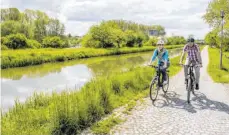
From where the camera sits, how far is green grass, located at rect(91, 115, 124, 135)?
5773mm

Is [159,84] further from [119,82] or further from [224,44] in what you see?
[224,44]

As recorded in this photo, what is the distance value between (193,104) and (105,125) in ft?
11.4

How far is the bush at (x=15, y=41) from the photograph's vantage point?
43700mm

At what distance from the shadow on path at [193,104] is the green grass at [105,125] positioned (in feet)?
6.49

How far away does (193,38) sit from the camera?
8.72m

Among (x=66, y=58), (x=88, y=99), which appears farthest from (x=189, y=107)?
(x=66, y=58)

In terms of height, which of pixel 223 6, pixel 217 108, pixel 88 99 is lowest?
pixel 217 108

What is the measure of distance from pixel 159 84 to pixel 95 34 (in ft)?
182

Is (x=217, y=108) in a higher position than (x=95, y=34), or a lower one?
lower

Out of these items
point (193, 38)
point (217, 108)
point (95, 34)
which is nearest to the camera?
point (217, 108)

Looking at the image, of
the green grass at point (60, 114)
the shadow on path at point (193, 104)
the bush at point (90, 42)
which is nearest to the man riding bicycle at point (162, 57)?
the shadow on path at point (193, 104)

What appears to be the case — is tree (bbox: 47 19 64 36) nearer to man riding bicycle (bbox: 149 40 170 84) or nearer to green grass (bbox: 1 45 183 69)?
green grass (bbox: 1 45 183 69)

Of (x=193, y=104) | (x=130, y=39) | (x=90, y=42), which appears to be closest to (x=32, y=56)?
(x=90, y=42)

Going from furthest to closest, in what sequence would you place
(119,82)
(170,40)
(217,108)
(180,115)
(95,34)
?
(170,40)
(95,34)
(119,82)
(217,108)
(180,115)
